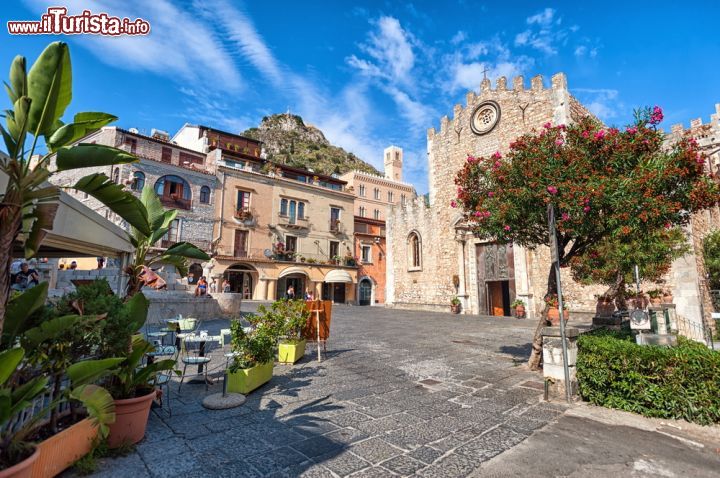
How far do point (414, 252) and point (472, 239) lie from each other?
4.94 metres

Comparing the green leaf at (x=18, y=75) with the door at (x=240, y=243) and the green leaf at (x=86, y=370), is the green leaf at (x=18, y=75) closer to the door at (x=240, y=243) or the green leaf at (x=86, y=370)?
the green leaf at (x=86, y=370)

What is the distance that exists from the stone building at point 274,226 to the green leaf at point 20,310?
25.1 m

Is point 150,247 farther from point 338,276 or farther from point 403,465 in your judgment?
point 338,276

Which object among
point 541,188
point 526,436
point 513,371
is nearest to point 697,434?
point 526,436

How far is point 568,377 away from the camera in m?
5.35

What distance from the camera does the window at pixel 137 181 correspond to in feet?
83.2

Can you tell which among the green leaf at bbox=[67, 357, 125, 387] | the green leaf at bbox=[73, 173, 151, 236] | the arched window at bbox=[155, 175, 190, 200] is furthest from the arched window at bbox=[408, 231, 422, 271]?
the green leaf at bbox=[67, 357, 125, 387]

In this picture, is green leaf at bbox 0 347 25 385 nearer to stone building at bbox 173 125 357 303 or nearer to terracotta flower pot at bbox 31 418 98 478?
terracotta flower pot at bbox 31 418 98 478

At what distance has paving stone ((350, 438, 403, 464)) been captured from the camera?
3533 mm

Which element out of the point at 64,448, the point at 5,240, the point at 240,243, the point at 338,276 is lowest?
the point at 64,448

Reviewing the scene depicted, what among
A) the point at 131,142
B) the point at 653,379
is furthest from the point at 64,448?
the point at 131,142

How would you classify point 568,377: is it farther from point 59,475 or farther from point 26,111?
point 26,111

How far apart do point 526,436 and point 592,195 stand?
12.9 feet

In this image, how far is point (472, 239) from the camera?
2225 centimetres
